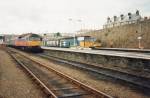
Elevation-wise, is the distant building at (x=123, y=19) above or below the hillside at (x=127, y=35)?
above

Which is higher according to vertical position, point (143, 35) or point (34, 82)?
point (143, 35)

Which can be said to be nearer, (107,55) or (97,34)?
(107,55)

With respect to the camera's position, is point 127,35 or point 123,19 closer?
point 127,35

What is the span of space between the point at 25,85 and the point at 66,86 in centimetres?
211

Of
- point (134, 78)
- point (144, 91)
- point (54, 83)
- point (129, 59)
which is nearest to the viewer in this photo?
point (144, 91)

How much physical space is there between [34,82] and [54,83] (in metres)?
1.12

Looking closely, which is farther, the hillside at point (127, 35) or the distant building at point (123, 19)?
the distant building at point (123, 19)

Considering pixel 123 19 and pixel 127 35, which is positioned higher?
pixel 123 19

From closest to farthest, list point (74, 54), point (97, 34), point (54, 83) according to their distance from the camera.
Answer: point (54, 83) → point (74, 54) → point (97, 34)

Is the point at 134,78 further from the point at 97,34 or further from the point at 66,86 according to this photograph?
the point at 97,34

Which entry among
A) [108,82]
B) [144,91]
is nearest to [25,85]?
[108,82]

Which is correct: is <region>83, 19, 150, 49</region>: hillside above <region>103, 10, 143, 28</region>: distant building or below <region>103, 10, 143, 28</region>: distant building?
below

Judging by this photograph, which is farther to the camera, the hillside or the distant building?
the distant building

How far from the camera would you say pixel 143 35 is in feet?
141
